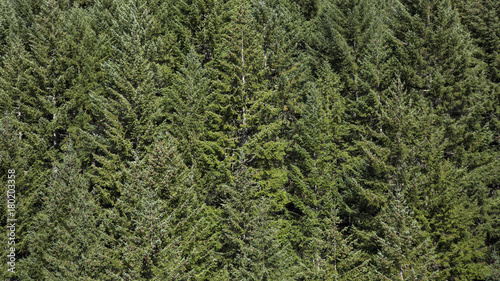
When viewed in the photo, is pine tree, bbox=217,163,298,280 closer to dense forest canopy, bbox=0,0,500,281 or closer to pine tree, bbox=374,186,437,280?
dense forest canopy, bbox=0,0,500,281

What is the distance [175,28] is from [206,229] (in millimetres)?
19275

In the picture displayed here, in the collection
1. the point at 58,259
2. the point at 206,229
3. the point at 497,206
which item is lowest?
the point at 58,259

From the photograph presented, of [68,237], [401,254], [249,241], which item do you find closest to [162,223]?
[249,241]

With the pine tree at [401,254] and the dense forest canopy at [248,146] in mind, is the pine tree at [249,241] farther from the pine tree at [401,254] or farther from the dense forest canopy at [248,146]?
the pine tree at [401,254]

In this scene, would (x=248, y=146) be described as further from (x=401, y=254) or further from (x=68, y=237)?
(x=68, y=237)

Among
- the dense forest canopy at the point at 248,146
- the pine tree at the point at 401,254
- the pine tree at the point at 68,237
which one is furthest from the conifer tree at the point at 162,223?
the pine tree at the point at 401,254

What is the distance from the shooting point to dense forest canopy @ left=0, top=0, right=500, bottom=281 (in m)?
19.8

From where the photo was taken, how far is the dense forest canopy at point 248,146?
19.8m

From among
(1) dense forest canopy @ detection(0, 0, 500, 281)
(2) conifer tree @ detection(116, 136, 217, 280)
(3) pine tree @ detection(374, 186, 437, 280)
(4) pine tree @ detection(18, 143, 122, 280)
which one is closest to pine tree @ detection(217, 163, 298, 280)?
(1) dense forest canopy @ detection(0, 0, 500, 281)

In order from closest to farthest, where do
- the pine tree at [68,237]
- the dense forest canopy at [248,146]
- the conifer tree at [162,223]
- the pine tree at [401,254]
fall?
the conifer tree at [162,223] < the pine tree at [401,254] < the dense forest canopy at [248,146] < the pine tree at [68,237]

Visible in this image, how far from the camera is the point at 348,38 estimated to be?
3381cm

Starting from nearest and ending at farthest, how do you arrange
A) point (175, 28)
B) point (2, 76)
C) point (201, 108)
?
point (201, 108)
point (2, 76)
point (175, 28)

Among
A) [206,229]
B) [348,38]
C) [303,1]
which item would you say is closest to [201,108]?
[206,229]

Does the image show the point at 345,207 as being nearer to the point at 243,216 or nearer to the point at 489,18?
the point at 243,216
